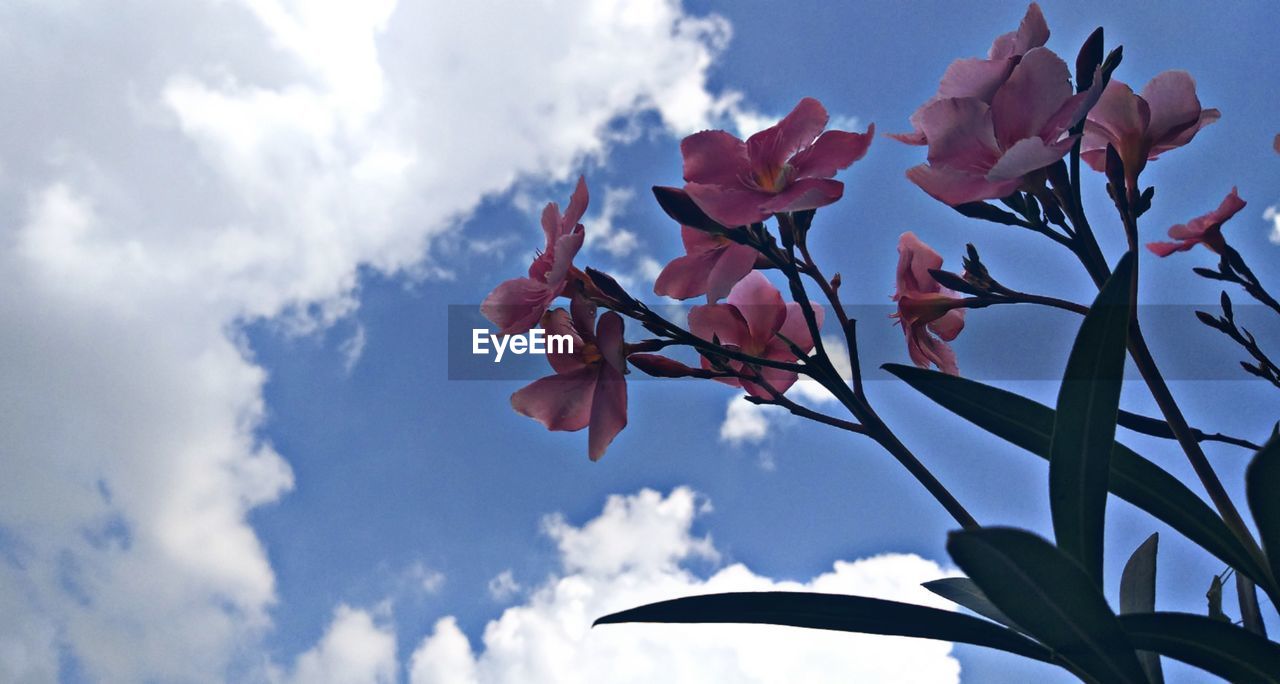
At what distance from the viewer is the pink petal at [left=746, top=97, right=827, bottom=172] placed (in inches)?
31.3

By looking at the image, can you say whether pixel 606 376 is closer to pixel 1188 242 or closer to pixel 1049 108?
pixel 1049 108

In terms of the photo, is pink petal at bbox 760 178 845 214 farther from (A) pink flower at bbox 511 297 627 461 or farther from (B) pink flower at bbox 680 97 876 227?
(A) pink flower at bbox 511 297 627 461

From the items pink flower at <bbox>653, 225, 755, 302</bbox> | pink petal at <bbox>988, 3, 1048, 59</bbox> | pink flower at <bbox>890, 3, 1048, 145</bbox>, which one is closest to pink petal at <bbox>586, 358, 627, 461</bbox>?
pink flower at <bbox>653, 225, 755, 302</bbox>

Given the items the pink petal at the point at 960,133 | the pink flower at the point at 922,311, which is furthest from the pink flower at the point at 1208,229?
the pink petal at the point at 960,133

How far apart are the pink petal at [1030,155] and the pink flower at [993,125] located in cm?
3

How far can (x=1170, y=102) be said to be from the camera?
0.82 metres

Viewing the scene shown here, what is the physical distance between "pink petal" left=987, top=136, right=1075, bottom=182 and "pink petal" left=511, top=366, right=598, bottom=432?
380 mm

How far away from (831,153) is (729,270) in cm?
13

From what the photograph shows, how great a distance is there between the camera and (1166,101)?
82 centimetres

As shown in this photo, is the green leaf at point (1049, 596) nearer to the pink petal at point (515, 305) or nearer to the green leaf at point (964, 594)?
the green leaf at point (964, 594)

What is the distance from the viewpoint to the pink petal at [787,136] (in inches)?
31.3

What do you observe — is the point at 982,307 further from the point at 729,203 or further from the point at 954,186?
the point at 729,203

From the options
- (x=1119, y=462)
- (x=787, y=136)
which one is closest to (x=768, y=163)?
(x=787, y=136)

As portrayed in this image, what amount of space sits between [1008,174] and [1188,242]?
1.34ft
